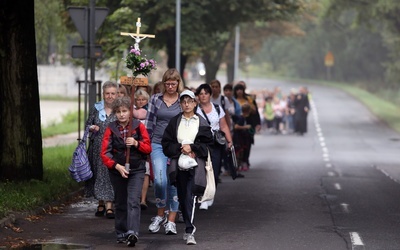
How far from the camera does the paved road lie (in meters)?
12.2

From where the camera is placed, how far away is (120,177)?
1194 centimetres

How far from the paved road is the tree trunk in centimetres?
105

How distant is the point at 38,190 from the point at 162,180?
10.7ft

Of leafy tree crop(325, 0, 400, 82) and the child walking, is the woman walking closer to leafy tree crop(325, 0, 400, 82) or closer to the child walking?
the child walking

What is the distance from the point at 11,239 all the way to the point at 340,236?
12.0 feet

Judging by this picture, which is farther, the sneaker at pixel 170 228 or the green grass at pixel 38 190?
the green grass at pixel 38 190

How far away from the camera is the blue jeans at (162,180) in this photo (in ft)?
42.1

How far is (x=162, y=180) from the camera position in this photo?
12.9 meters

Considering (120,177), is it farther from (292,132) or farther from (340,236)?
(292,132)

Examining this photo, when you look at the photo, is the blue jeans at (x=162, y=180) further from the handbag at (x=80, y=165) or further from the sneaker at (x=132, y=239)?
the handbag at (x=80, y=165)

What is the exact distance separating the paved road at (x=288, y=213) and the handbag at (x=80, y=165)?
562 mm

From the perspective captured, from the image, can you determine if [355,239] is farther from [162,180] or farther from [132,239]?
[132,239]

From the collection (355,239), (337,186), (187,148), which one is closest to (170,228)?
(187,148)

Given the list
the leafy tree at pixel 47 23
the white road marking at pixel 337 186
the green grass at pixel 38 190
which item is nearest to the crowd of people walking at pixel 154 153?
the green grass at pixel 38 190
